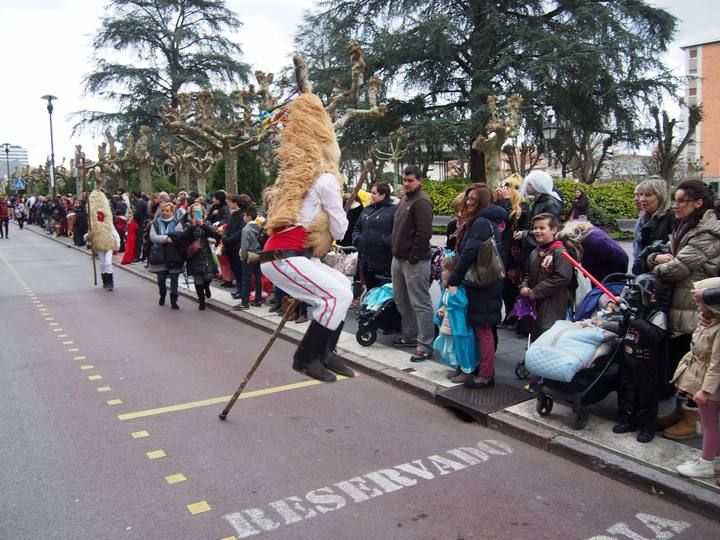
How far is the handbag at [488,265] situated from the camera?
555cm

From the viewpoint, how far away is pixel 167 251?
10.6 metres

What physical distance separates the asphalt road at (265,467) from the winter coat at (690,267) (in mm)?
1314

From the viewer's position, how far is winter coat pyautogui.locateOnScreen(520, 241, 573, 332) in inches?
220

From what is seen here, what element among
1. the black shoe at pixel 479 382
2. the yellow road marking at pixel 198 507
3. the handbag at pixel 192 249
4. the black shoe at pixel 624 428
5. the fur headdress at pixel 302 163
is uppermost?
the fur headdress at pixel 302 163

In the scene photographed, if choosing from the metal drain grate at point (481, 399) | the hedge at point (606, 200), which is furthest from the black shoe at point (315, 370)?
the hedge at point (606, 200)

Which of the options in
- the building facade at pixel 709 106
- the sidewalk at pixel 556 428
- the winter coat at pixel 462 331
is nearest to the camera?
the sidewalk at pixel 556 428

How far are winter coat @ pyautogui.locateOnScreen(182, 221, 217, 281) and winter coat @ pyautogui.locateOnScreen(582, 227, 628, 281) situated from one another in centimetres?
683

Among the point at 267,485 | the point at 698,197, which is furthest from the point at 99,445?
the point at 698,197

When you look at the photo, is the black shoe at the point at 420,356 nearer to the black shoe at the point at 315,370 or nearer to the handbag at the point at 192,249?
the black shoe at the point at 315,370

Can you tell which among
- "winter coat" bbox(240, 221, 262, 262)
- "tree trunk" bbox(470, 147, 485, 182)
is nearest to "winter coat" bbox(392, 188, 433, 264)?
"winter coat" bbox(240, 221, 262, 262)

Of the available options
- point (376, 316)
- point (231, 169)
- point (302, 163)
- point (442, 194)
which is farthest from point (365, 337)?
point (442, 194)

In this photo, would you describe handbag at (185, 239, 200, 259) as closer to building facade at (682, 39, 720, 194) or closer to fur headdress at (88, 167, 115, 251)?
fur headdress at (88, 167, 115, 251)

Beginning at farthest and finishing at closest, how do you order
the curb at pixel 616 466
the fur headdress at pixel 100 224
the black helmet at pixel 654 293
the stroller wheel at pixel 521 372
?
1. the fur headdress at pixel 100 224
2. the stroller wheel at pixel 521 372
3. the black helmet at pixel 654 293
4. the curb at pixel 616 466

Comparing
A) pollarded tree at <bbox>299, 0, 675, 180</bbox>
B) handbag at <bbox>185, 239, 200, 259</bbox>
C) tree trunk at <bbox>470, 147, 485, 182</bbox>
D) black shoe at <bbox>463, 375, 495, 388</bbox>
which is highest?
pollarded tree at <bbox>299, 0, 675, 180</bbox>
